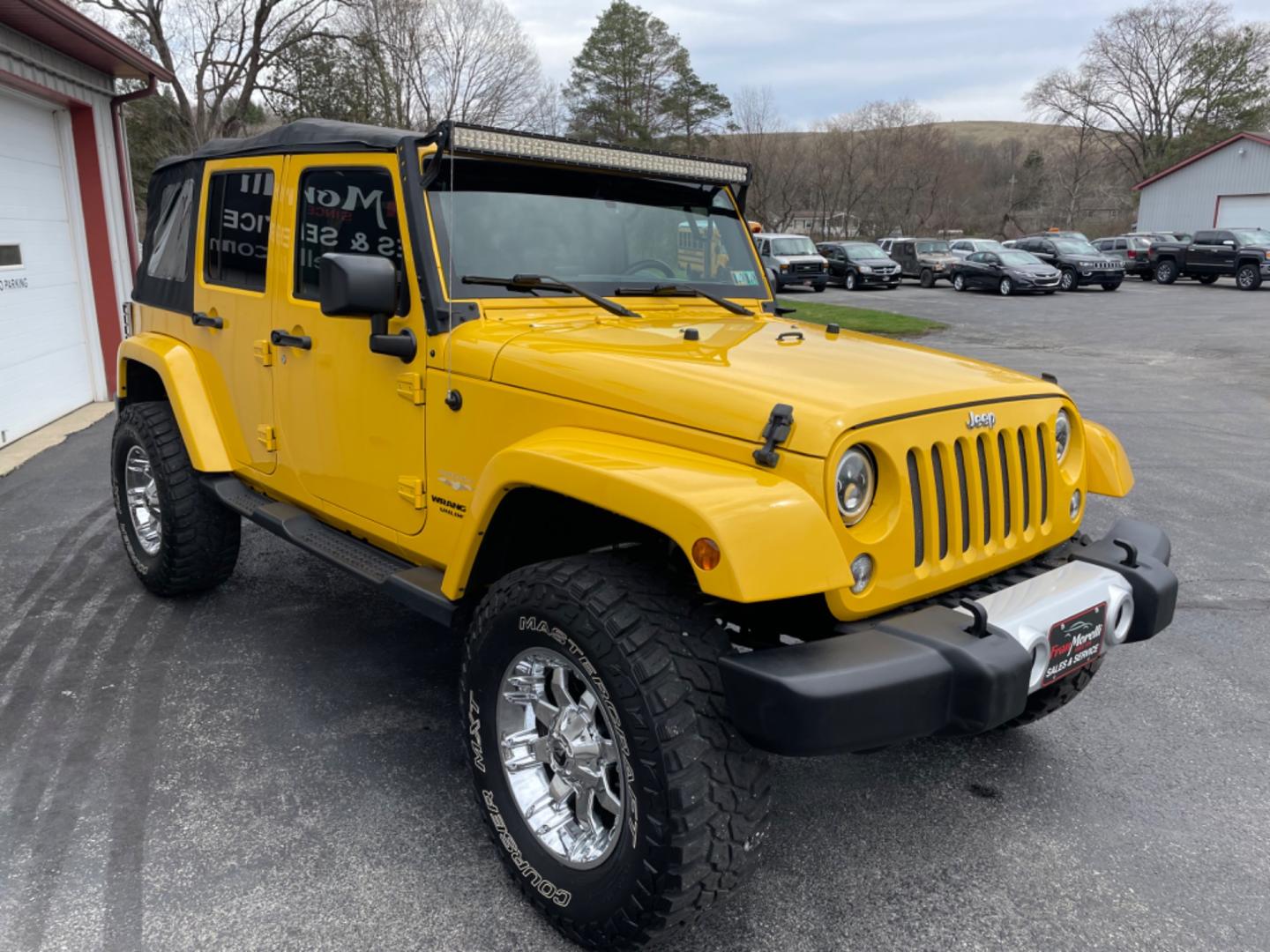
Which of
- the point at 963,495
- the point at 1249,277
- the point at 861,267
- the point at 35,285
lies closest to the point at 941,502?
the point at 963,495

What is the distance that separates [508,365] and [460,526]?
0.54 metres

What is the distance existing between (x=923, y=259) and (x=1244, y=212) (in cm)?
1872

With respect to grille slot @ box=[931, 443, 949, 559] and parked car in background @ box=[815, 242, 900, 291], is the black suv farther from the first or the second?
grille slot @ box=[931, 443, 949, 559]

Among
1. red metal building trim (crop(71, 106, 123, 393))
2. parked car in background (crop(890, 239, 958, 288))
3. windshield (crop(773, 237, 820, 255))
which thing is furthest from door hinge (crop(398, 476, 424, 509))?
parked car in background (crop(890, 239, 958, 288))

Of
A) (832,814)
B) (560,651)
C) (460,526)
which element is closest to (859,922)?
(832,814)

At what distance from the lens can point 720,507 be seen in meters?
2.15

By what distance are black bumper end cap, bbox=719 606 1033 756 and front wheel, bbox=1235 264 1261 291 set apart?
3196 cm

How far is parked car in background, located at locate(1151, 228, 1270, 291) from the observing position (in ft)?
93.6

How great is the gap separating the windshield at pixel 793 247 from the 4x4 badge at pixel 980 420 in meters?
26.2

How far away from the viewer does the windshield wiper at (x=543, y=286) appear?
3219 mm

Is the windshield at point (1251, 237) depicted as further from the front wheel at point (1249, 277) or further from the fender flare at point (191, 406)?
the fender flare at point (191, 406)

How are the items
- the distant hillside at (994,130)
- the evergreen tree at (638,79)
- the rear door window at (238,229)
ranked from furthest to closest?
1. the distant hillside at (994,130)
2. the evergreen tree at (638,79)
3. the rear door window at (238,229)

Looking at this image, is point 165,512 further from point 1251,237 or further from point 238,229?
point 1251,237

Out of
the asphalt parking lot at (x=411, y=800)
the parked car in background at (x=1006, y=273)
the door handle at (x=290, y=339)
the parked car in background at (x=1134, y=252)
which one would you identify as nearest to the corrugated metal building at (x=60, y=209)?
the asphalt parking lot at (x=411, y=800)
